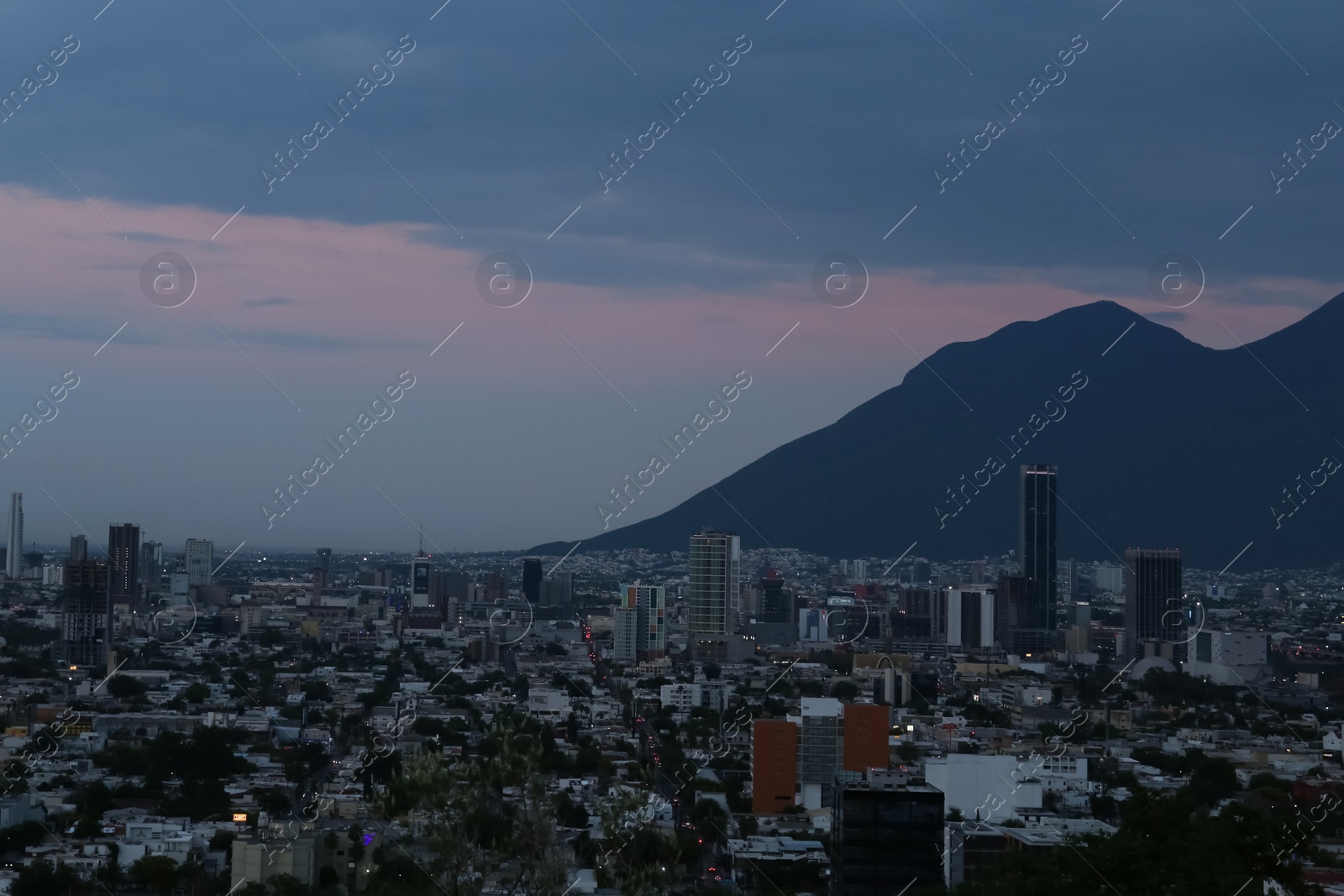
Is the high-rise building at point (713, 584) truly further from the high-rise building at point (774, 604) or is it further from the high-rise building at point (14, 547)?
the high-rise building at point (14, 547)

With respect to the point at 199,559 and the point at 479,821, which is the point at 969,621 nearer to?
the point at 199,559

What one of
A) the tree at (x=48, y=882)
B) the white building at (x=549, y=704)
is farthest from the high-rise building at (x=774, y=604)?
the tree at (x=48, y=882)

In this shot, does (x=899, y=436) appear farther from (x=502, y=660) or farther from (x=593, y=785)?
(x=593, y=785)

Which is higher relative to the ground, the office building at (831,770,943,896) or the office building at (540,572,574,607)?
the office building at (540,572,574,607)

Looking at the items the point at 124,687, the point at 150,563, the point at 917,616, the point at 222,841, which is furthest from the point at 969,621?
the point at 222,841

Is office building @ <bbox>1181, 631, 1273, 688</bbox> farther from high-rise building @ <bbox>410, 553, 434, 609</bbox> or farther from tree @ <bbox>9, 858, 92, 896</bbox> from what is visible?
tree @ <bbox>9, 858, 92, 896</bbox>

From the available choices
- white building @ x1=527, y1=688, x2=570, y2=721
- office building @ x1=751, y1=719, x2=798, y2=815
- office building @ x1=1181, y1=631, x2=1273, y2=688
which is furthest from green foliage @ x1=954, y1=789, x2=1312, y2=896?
office building @ x1=1181, y1=631, x2=1273, y2=688
